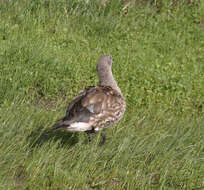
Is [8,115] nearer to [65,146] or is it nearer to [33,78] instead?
[65,146]

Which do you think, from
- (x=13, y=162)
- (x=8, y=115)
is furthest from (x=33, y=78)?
(x=13, y=162)

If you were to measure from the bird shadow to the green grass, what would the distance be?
15 mm

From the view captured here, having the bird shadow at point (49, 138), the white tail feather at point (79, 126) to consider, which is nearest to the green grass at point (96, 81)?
Answer: the bird shadow at point (49, 138)

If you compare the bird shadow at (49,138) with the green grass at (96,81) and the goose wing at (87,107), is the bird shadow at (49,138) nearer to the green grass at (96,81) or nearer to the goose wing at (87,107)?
the green grass at (96,81)

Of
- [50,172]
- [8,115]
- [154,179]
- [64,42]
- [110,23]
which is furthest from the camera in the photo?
[110,23]

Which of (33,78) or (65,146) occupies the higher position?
(33,78)

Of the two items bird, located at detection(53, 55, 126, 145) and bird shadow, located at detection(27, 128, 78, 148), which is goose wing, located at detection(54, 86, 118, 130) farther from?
bird shadow, located at detection(27, 128, 78, 148)

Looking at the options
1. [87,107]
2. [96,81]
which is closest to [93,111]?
[87,107]

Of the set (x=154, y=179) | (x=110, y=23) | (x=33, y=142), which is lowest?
(x=154, y=179)

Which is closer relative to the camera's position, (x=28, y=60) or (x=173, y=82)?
(x=28, y=60)

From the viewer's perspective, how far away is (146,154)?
5246 mm

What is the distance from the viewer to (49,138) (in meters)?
5.27

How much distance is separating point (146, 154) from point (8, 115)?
182 centimetres

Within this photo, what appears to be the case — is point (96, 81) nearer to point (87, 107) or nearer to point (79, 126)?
point (87, 107)
